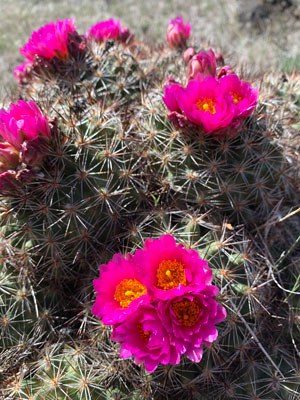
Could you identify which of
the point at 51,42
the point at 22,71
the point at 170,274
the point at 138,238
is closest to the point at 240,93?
the point at 138,238

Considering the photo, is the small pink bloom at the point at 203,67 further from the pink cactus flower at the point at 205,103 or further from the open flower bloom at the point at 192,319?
the open flower bloom at the point at 192,319

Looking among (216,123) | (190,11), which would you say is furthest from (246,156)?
(190,11)

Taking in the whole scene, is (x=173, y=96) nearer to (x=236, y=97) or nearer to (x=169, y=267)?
(x=236, y=97)

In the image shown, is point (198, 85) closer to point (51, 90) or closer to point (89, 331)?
point (51, 90)

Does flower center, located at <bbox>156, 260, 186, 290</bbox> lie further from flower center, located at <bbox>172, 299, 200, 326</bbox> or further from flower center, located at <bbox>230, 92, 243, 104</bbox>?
flower center, located at <bbox>230, 92, 243, 104</bbox>

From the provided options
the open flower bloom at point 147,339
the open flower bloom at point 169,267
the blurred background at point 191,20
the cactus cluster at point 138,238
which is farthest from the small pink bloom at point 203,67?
the blurred background at point 191,20

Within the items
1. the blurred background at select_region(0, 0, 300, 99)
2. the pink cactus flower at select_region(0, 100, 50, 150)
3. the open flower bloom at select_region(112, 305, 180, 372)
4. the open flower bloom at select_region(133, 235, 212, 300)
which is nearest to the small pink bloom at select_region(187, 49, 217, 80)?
the pink cactus flower at select_region(0, 100, 50, 150)
